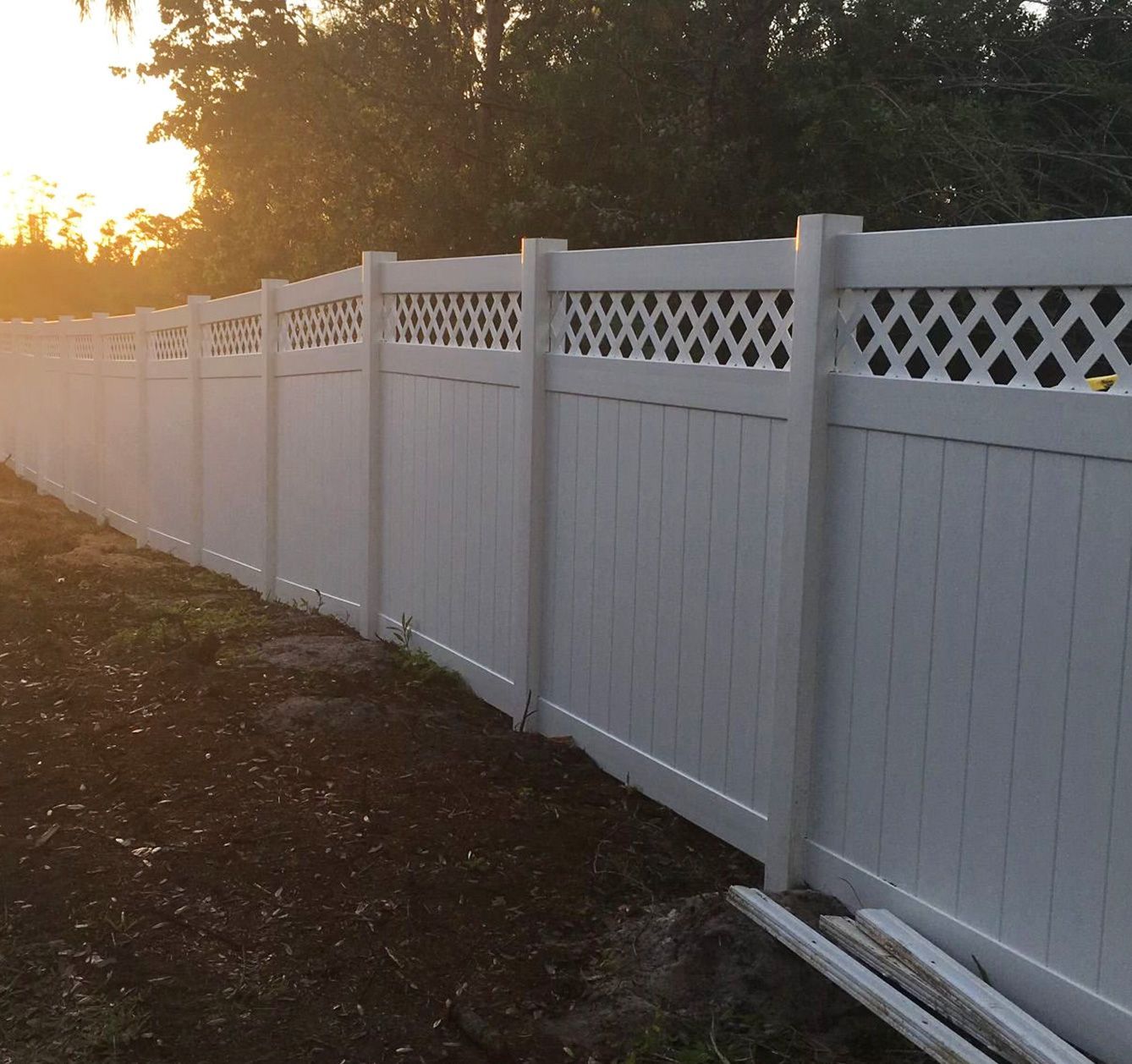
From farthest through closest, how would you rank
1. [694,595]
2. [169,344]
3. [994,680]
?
[169,344] < [694,595] < [994,680]

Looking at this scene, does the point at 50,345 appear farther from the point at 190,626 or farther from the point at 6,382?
the point at 190,626

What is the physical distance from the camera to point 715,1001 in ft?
10.8

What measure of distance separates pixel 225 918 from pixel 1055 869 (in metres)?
2.31

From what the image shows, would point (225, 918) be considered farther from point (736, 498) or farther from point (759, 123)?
point (759, 123)

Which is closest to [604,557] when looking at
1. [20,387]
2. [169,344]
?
[169,344]

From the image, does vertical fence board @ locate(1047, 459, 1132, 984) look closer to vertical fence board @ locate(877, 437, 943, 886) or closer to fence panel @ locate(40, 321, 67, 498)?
vertical fence board @ locate(877, 437, 943, 886)

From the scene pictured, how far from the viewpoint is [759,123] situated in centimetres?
1425

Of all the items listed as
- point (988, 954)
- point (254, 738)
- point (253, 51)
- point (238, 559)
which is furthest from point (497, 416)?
point (253, 51)

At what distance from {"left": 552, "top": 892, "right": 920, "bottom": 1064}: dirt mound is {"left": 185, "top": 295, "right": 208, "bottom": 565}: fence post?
7.54 metres

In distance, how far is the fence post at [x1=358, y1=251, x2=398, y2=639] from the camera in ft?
23.2

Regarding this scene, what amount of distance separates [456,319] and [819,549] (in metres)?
3.01

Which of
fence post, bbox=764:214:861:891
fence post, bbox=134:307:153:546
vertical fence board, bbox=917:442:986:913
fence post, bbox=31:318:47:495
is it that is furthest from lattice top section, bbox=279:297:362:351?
fence post, bbox=31:318:47:495

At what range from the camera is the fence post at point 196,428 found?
1030cm

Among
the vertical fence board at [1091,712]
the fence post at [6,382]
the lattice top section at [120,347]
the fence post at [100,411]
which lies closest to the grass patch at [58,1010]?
the vertical fence board at [1091,712]
